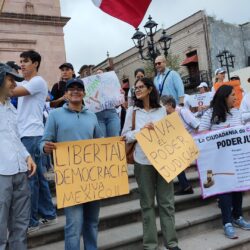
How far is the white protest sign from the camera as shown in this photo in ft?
30.3

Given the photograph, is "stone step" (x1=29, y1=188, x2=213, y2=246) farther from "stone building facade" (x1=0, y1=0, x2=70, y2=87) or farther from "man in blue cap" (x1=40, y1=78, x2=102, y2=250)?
"stone building facade" (x1=0, y1=0, x2=70, y2=87)

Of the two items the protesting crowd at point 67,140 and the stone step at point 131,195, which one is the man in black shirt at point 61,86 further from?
the stone step at point 131,195

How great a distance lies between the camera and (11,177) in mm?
3283

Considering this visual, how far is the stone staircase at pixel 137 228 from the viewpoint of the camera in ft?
14.0

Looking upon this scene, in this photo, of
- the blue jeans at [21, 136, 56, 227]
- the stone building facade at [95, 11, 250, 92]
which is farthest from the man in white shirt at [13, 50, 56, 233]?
the stone building facade at [95, 11, 250, 92]

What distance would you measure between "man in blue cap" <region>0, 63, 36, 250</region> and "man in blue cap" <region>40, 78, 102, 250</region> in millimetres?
312

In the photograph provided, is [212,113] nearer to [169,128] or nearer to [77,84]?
[169,128]

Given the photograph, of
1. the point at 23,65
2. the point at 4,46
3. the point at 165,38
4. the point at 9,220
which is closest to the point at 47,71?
the point at 4,46

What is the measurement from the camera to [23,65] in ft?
14.1

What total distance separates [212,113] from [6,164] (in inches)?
108

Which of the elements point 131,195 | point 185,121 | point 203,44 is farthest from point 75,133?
point 203,44

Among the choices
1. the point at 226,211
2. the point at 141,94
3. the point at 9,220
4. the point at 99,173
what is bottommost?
the point at 226,211

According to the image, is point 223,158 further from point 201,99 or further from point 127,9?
point 201,99

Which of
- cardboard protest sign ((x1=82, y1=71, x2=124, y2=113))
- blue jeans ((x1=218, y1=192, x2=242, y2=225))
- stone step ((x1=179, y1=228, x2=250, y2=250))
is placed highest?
cardboard protest sign ((x1=82, y1=71, x2=124, y2=113))
